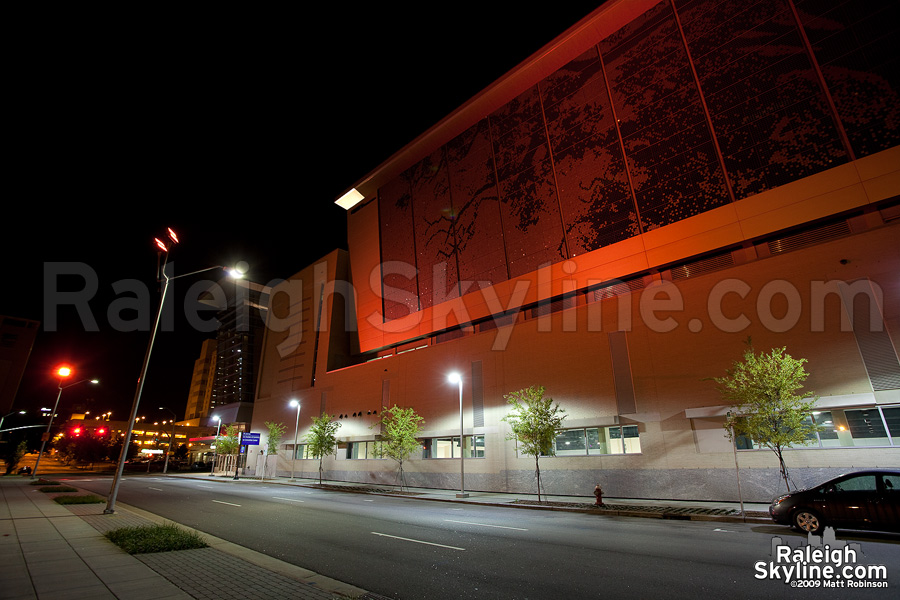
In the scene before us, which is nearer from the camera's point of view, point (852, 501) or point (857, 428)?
point (852, 501)

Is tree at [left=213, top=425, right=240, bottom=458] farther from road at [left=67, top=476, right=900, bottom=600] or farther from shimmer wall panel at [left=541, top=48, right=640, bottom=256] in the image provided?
shimmer wall panel at [left=541, top=48, right=640, bottom=256]

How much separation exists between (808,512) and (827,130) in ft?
63.4

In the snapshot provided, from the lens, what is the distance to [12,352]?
97.9 meters

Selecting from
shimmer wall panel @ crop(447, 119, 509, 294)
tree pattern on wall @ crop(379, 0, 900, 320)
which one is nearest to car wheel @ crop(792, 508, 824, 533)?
tree pattern on wall @ crop(379, 0, 900, 320)

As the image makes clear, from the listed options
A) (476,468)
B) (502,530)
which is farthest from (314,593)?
(476,468)

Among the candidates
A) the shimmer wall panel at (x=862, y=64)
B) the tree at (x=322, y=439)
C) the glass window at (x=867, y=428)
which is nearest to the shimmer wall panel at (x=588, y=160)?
the shimmer wall panel at (x=862, y=64)

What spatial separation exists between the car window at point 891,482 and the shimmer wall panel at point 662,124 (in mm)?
16198

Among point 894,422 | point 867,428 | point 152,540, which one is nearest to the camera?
point 152,540

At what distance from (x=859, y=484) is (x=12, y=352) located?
483 ft

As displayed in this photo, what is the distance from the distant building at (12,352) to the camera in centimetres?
9388

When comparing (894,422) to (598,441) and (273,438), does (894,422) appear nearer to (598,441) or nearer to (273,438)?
(598,441)

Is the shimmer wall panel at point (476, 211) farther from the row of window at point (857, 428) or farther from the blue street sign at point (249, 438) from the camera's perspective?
the blue street sign at point (249, 438)

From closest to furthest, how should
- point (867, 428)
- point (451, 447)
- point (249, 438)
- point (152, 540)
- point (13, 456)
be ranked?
1. point (152, 540)
2. point (867, 428)
3. point (451, 447)
4. point (249, 438)
5. point (13, 456)

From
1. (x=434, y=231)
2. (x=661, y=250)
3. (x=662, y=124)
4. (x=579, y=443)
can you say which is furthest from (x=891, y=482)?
(x=434, y=231)
